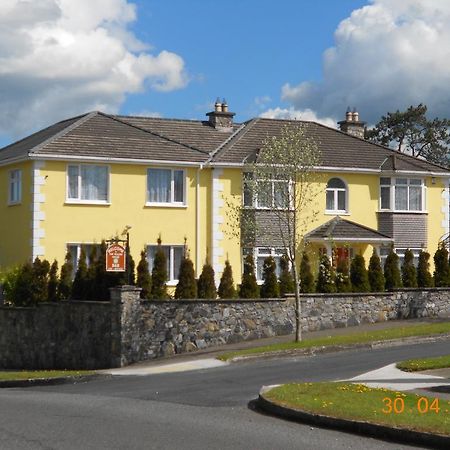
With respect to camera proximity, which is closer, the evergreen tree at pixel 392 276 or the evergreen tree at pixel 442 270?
the evergreen tree at pixel 392 276

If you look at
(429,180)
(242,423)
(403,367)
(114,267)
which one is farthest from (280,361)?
(429,180)

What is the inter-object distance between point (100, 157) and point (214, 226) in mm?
5168

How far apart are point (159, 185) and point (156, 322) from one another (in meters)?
10.3

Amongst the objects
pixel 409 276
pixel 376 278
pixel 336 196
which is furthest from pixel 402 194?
pixel 376 278

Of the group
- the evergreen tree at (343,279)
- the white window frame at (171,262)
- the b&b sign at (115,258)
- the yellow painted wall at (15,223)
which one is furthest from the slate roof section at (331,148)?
the b&b sign at (115,258)

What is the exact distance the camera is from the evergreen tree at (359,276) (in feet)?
113

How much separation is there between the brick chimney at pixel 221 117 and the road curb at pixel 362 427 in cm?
2683

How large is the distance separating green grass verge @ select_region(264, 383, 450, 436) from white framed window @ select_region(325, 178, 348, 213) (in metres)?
22.6

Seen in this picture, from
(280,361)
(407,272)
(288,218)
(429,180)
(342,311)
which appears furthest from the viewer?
(429,180)

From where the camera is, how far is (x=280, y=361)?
25859 millimetres

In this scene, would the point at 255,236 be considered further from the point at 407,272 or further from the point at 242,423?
the point at 242,423

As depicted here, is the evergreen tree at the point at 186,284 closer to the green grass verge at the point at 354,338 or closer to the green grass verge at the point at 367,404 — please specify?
the green grass verge at the point at 354,338

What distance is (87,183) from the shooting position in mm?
37656

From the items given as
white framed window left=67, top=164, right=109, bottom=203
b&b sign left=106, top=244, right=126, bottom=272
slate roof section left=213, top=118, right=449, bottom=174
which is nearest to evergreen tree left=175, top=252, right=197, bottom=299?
b&b sign left=106, top=244, right=126, bottom=272
